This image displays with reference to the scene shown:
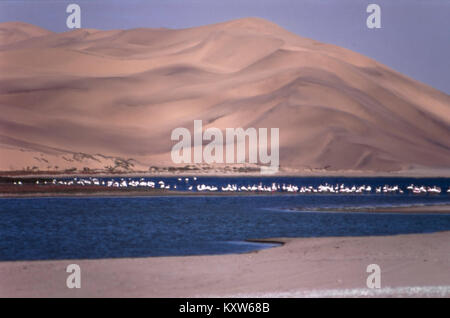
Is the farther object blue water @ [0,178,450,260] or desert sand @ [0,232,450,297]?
blue water @ [0,178,450,260]

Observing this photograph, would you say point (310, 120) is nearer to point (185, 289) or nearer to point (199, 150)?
point (199, 150)

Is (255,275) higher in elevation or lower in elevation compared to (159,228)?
lower

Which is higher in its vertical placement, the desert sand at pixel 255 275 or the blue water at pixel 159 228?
the blue water at pixel 159 228

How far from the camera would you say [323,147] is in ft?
537

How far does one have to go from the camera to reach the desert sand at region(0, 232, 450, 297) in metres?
16.6

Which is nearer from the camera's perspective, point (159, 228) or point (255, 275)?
point (255, 275)

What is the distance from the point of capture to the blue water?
27.5 metres

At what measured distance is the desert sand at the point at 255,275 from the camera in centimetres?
1661

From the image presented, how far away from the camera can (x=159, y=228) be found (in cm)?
3694

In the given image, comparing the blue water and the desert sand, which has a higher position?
the blue water

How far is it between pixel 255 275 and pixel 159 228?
1833 centimetres

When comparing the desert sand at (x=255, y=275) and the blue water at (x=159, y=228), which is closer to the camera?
the desert sand at (x=255, y=275)

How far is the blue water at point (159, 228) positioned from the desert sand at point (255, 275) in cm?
406

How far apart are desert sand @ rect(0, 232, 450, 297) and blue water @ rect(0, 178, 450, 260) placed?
13.3 feet
